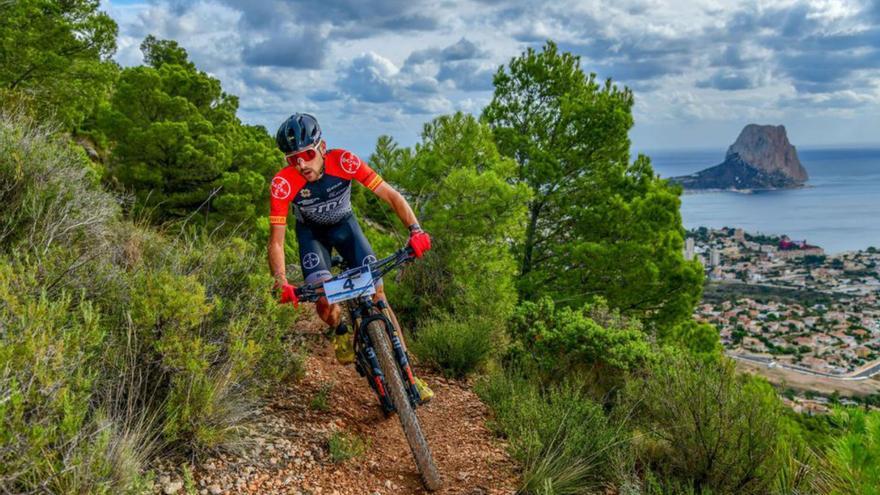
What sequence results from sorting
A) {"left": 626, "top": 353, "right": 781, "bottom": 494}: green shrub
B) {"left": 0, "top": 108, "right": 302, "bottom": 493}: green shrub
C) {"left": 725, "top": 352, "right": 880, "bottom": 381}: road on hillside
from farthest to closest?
{"left": 725, "top": 352, "right": 880, "bottom": 381}: road on hillside, {"left": 626, "top": 353, "right": 781, "bottom": 494}: green shrub, {"left": 0, "top": 108, "right": 302, "bottom": 493}: green shrub

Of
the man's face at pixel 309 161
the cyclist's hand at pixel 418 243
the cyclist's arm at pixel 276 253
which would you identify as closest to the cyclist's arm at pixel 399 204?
the cyclist's hand at pixel 418 243

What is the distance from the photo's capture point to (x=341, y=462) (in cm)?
398

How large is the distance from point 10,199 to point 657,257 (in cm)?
1213

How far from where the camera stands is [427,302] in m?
8.31

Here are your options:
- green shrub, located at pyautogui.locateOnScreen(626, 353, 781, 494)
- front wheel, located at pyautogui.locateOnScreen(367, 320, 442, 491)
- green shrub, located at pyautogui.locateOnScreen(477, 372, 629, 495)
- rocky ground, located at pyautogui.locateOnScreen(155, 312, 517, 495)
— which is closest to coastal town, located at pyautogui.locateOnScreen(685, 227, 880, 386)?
green shrub, located at pyautogui.locateOnScreen(626, 353, 781, 494)

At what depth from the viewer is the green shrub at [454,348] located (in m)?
6.66

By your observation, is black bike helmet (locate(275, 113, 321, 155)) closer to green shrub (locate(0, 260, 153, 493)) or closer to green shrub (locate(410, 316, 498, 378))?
green shrub (locate(0, 260, 153, 493))

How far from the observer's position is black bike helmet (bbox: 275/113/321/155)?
4379 millimetres

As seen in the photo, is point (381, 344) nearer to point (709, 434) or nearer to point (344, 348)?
point (344, 348)

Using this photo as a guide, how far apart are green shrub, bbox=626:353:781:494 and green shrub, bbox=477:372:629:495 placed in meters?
0.33

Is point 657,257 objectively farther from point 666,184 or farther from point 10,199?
point 10,199

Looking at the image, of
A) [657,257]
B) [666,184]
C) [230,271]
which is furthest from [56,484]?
[666,184]

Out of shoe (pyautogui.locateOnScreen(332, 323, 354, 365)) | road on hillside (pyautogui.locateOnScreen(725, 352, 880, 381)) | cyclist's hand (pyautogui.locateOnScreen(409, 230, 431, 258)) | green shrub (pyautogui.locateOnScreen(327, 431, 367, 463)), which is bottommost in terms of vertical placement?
road on hillside (pyautogui.locateOnScreen(725, 352, 880, 381))

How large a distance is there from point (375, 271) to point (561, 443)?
6.31ft
